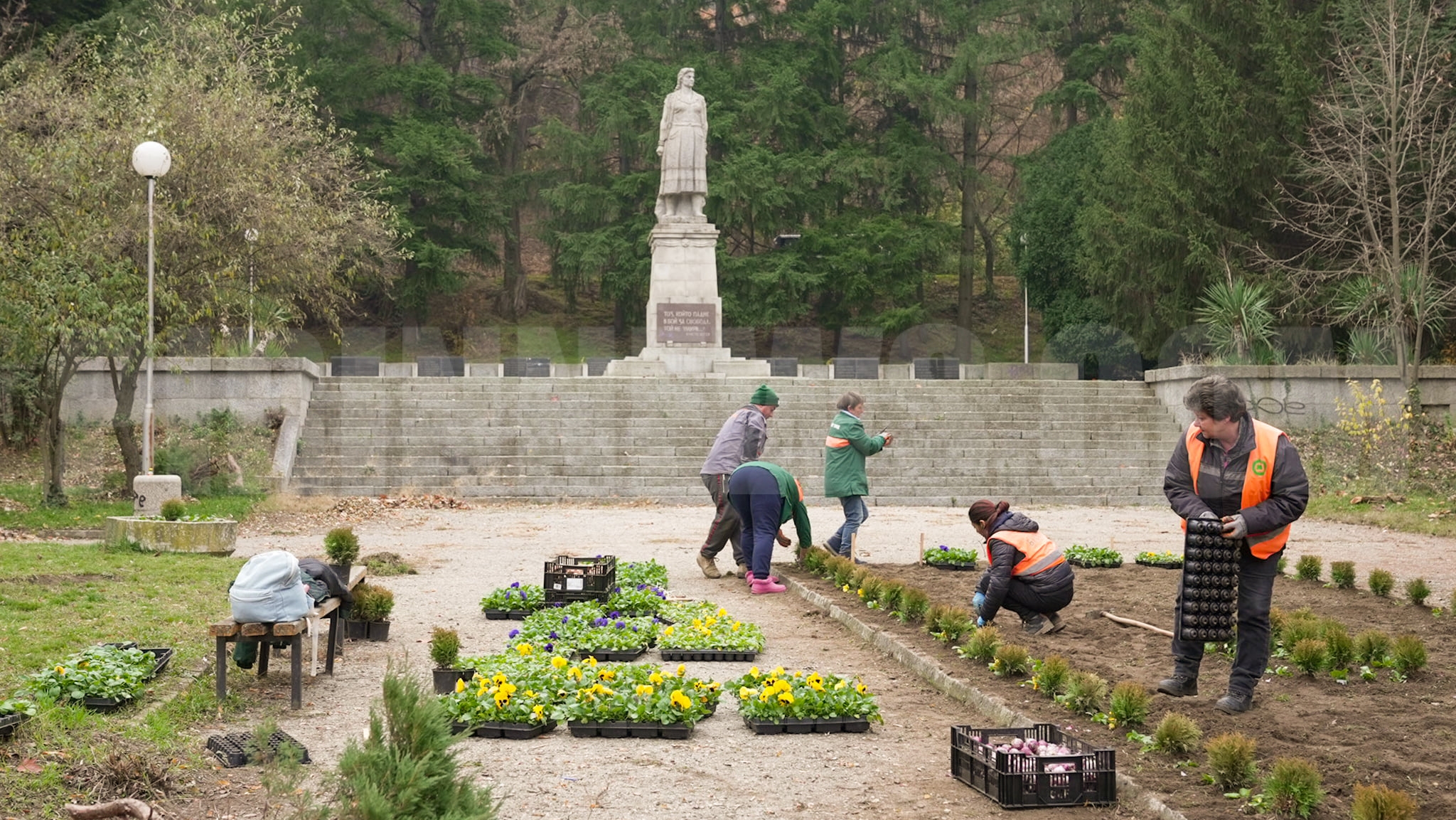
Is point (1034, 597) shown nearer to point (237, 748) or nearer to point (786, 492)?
point (786, 492)

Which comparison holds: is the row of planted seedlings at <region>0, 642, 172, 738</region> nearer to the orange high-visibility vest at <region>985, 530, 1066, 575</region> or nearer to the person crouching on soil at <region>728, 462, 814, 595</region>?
the orange high-visibility vest at <region>985, 530, 1066, 575</region>

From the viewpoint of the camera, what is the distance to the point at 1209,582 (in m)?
6.25

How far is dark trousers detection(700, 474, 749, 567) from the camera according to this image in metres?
11.8

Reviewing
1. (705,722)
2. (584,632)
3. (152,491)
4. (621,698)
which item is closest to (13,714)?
(621,698)

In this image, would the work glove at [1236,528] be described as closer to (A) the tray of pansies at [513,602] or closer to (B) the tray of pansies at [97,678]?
(B) the tray of pansies at [97,678]

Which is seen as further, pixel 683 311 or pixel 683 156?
pixel 683 156

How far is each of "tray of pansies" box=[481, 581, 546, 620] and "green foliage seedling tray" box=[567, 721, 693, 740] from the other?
3513 mm

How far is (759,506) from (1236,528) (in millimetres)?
5343

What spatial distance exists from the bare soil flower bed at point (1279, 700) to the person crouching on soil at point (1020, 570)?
0.59ft

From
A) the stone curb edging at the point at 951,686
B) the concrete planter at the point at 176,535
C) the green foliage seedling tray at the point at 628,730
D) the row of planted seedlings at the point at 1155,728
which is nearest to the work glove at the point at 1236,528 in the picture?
the row of planted seedlings at the point at 1155,728

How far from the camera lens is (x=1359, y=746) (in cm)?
557

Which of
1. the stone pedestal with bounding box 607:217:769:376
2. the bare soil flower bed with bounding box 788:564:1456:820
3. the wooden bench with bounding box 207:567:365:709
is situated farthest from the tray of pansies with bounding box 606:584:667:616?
the stone pedestal with bounding box 607:217:769:376

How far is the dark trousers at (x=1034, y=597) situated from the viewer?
840 cm

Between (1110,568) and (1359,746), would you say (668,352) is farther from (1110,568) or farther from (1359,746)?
(1359,746)
